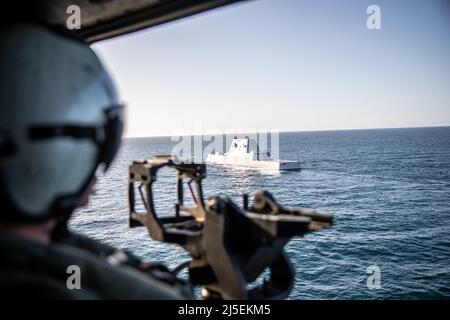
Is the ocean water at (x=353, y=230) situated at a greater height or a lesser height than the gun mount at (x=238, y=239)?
lesser

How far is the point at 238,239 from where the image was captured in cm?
342

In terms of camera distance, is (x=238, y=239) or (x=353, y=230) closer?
(x=238, y=239)

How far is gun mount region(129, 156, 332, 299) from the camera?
3.13 meters

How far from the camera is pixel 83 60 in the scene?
1526mm

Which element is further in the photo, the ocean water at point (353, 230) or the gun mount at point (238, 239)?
the ocean water at point (353, 230)

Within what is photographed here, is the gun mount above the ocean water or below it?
above

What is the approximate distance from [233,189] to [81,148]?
185ft

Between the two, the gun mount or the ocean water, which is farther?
the ocean water

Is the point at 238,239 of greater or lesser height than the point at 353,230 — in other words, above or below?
above

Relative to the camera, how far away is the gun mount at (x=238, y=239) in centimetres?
313
